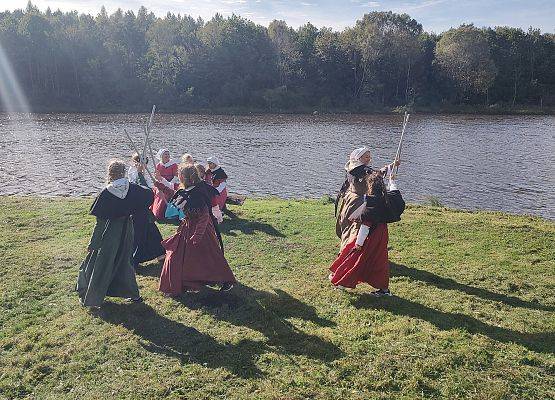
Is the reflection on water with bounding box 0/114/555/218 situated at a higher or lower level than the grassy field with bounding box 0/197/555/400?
higher

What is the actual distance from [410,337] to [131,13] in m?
90.7

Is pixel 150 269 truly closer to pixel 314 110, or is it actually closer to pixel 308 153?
pixel 308 153

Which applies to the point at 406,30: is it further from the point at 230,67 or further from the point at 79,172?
the point at 79,172

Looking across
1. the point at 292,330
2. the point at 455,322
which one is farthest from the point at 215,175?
the point at 455,322

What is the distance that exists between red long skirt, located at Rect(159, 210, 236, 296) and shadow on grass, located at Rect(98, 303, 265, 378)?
62cm

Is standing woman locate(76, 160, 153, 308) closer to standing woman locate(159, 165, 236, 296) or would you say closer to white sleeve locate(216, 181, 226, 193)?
standing woman locate(159, 165, 236, 296)

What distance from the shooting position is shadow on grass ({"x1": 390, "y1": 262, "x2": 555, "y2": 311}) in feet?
26.9

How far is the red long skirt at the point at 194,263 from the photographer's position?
325 inches

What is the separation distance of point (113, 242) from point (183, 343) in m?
1.99

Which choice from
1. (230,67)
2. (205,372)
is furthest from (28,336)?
(230,67)

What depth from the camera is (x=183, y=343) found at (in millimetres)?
6898

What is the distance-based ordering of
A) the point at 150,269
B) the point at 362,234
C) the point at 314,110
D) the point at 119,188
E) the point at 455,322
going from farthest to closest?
the point at 314,110
the point at 150,269
the point at 362,234
the point at 119,188
the point at 455,322

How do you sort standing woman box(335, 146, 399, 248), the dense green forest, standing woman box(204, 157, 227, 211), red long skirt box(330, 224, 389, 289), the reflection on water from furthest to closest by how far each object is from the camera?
the dense green forest → the reflection on water → standing woman box(204, 157, 227, 211) → standing woman box(335, 146, 399, 248) → red long skirt box(330, 224, 389, 289)

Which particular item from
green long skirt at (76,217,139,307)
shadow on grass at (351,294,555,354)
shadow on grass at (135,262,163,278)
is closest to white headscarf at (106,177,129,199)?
green long skirt at (76,217,139,307)
